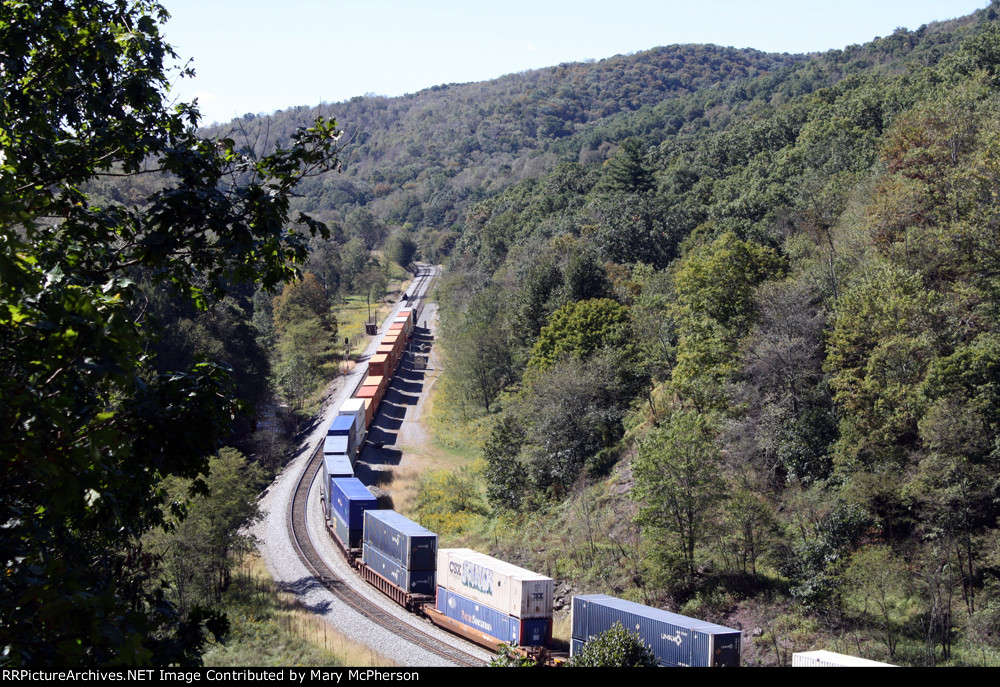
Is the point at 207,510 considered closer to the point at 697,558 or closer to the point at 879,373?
the point at 697,558

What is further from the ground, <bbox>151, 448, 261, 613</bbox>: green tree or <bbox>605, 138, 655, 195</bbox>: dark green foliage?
<bbox>605, 138, 655, 195</bbox>: dark green foliage

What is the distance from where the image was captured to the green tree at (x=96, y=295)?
19.1 feet

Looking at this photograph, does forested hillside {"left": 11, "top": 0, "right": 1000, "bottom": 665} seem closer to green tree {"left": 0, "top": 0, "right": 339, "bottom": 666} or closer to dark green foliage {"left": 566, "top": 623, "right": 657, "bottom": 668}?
green tree {"left": 0, "top": 0, "right": 339, "bottom": 666}

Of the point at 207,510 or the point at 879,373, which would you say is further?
the point at 207,510

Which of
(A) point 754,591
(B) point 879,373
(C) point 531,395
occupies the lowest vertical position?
(A) point 754,591

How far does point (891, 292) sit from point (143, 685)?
2954 cm

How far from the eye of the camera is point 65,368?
6074 mm

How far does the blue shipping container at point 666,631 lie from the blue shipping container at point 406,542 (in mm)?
7953

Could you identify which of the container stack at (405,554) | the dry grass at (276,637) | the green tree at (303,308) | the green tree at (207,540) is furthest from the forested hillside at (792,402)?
the green tree at (303,308)

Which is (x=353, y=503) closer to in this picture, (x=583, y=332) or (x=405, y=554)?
(x=405, y=554)

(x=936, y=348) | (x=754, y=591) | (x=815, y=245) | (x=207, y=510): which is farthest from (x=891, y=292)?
(x=207, y=510)

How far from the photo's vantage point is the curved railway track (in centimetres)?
2583

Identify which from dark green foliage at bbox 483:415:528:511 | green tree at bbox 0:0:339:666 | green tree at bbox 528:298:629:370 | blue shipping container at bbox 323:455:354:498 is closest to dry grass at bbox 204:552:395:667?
blue shipping container at bbox 323:455:354:498

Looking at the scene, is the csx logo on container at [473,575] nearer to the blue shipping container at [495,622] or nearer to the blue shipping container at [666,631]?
the blue shipping container at [495,622]
